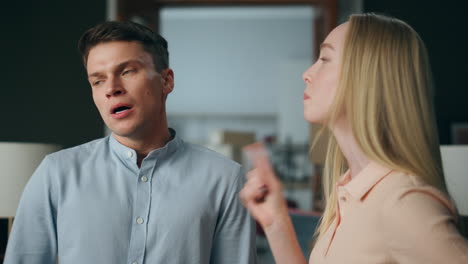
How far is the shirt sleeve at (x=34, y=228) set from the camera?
1381 millimetres

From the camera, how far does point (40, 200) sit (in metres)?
1.39

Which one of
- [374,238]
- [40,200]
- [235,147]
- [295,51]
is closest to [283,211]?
[374,238]

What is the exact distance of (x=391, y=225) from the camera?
3.10 feet

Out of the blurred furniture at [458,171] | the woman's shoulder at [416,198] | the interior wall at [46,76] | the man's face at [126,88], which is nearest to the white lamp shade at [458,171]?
the blurred furniture at [458,171]

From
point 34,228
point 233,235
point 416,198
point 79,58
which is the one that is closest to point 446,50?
point 79,58

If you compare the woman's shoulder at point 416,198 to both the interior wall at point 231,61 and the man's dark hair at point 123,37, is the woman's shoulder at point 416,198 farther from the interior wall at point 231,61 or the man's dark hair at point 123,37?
the interior wall at point 231,61

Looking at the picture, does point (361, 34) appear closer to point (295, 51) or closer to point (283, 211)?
point (283, 211)

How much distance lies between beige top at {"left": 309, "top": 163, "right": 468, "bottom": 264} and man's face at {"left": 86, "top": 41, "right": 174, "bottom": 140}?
595 mm

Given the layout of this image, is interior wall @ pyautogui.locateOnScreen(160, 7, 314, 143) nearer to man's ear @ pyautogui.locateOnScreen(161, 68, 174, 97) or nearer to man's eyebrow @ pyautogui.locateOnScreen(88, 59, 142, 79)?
man's ear @ pyautogui.locateOnScreen(161, 68, 174, 97)

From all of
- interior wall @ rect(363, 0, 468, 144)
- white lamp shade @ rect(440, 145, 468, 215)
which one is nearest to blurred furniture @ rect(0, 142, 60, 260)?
white lamp shade @ rect(440, 145, 468, 215)

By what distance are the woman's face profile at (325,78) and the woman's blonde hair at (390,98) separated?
4 centimetres

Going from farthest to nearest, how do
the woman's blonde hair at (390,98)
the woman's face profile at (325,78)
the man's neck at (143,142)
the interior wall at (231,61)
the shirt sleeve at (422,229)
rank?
1. the interior wall at (231,61)
2. the man's neck at (143,142)
3. the woman's face profile at (325,78)
4. the woman's blonde hair at (390,98)
5. the shirt sleeve at (422,229)

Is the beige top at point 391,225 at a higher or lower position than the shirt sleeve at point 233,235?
higher

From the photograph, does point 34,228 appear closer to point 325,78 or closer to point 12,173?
point 12,173
